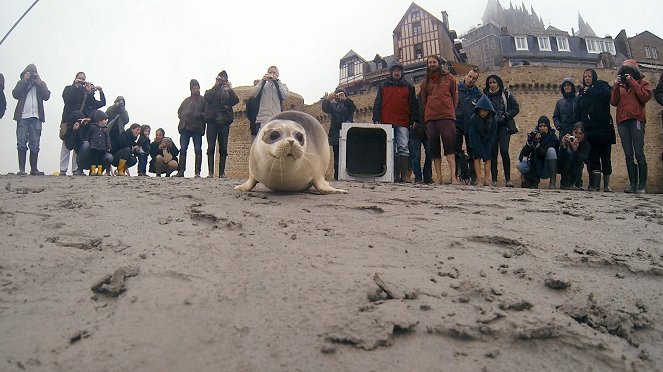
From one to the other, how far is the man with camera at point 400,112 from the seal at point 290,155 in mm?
2515

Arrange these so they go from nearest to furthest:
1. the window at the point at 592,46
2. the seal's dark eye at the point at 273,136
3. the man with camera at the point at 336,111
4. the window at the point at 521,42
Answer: the seal's dark eye at the point at 273,136
the man with camera at the point at 336,111
the window at the point at 521,42
the window at the point at 592,46

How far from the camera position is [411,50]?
33.6 meters

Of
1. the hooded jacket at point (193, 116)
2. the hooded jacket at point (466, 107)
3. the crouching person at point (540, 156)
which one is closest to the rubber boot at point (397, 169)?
the hooded jacket at point (466, 107)

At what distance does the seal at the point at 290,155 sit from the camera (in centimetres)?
422

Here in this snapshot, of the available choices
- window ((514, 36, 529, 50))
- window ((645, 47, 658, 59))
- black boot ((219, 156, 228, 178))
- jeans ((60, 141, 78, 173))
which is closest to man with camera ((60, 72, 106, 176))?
jeans ((60, 141, 78, 173))

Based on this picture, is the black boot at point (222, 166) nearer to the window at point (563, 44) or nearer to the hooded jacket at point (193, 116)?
the hooded jacket at point (193, 116)

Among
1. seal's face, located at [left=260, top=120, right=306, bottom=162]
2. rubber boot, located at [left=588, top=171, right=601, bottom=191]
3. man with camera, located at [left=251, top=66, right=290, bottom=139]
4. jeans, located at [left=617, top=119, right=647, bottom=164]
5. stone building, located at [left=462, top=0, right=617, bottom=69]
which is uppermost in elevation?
stone building, located at [left=462, top=0, right=617, bottom=69]

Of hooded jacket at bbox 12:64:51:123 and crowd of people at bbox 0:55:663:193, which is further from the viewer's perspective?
hooded jacket at bbox 12:64:51:123

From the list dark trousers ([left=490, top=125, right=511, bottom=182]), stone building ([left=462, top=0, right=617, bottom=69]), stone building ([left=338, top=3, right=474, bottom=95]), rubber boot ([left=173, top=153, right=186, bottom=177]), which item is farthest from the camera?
stone building ([left=462, top=0, right=617, bottom=69])

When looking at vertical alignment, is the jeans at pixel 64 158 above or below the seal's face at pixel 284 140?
above

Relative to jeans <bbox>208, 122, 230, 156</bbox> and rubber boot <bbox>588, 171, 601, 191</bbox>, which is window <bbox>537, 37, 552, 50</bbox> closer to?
rubber boot <bbox>588, 171, 601, 191</bbox>

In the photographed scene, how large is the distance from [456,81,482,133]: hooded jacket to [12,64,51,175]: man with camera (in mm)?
7772

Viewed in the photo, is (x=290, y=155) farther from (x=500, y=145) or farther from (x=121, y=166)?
(x=121, y=166)

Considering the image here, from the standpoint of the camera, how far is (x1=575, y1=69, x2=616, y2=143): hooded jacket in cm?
642
